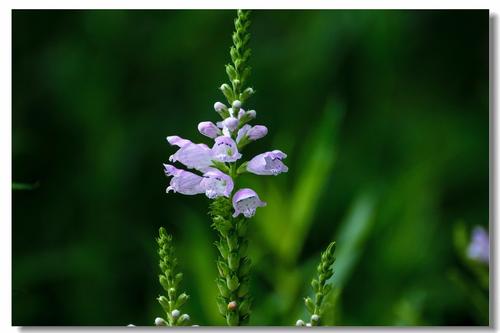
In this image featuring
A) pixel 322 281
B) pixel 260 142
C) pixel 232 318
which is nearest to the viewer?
pixel 232 318

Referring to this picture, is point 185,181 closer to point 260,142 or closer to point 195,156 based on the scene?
point 195,156

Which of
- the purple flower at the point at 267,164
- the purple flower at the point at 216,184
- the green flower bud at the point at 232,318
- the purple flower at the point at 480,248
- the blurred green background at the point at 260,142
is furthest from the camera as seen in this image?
the blurred green background at the point at 260,142

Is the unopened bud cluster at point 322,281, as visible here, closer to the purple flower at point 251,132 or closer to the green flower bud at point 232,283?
the green flower bud at point 232,283

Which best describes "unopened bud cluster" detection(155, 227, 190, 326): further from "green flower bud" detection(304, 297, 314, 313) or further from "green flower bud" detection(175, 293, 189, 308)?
"green flower bud" detection(304, 297, 314, 313)

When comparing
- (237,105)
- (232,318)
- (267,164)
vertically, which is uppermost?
(237,105)

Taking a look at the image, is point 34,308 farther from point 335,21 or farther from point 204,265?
point 335,21

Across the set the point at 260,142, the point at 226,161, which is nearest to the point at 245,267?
the point at 226,161

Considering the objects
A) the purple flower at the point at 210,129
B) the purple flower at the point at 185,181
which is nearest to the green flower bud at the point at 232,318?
the purple flower at the point at 185,181

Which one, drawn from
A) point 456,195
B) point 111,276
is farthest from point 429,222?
point 111,276
